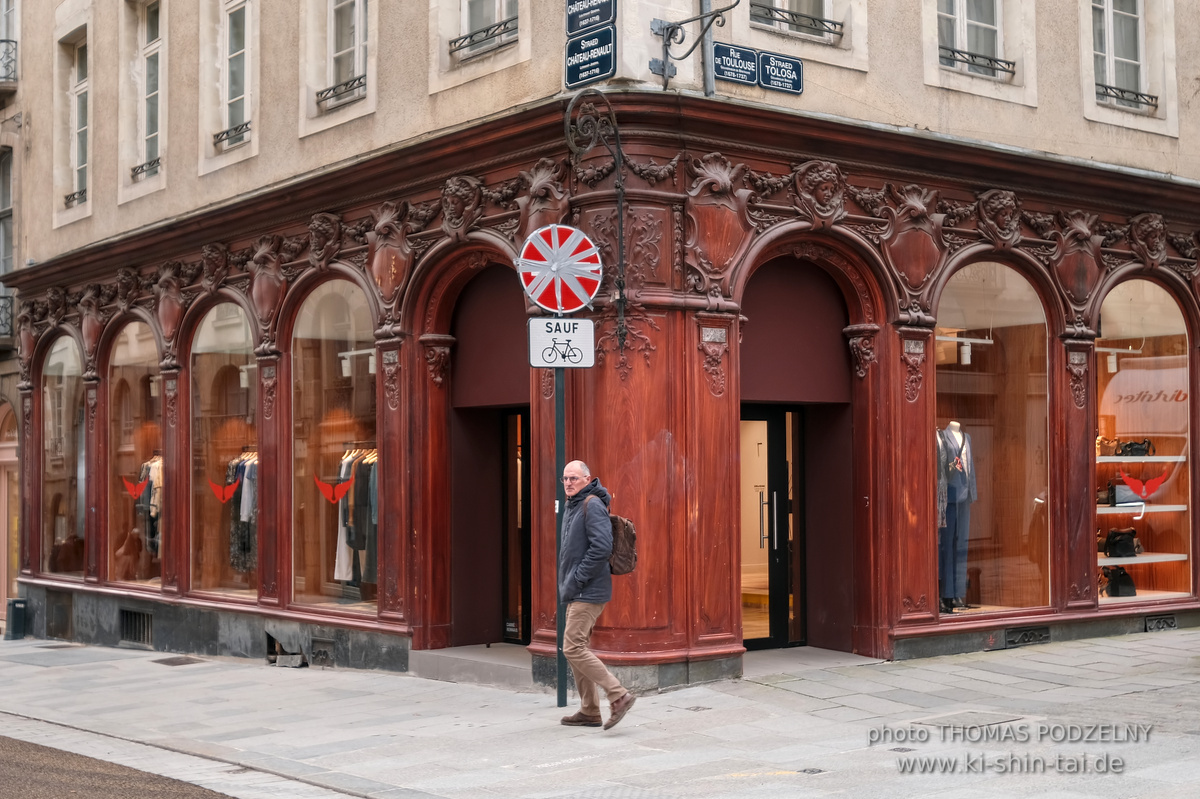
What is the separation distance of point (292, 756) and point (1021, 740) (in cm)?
481

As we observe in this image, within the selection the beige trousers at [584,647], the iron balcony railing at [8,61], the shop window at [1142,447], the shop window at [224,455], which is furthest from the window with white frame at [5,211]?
the shop window at [1142,447]

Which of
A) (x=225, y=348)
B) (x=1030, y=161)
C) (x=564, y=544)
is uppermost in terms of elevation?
(x=1030, y=161)

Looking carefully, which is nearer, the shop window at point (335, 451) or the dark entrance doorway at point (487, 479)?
the dark entrance doorway at point (487, 479)

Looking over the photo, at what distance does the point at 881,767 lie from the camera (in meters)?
8.65

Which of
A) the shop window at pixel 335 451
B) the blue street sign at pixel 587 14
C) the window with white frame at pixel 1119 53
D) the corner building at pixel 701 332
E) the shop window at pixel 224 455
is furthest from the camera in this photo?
the shop window at pixel 224 455

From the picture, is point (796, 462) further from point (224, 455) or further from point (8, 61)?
point (8, 61)

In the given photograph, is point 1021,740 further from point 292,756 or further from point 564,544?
point 292,756

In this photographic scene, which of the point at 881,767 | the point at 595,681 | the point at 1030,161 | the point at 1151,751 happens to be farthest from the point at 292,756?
the point at 1030,161

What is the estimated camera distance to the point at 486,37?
13172mm

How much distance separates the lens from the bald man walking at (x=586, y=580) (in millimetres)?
10031

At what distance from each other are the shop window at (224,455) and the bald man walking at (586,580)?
7.02 m

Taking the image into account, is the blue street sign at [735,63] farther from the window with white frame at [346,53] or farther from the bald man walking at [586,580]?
the window with white frame at [346,53]

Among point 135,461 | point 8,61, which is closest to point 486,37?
point 135,461

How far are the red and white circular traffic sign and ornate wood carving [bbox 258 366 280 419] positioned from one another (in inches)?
221
